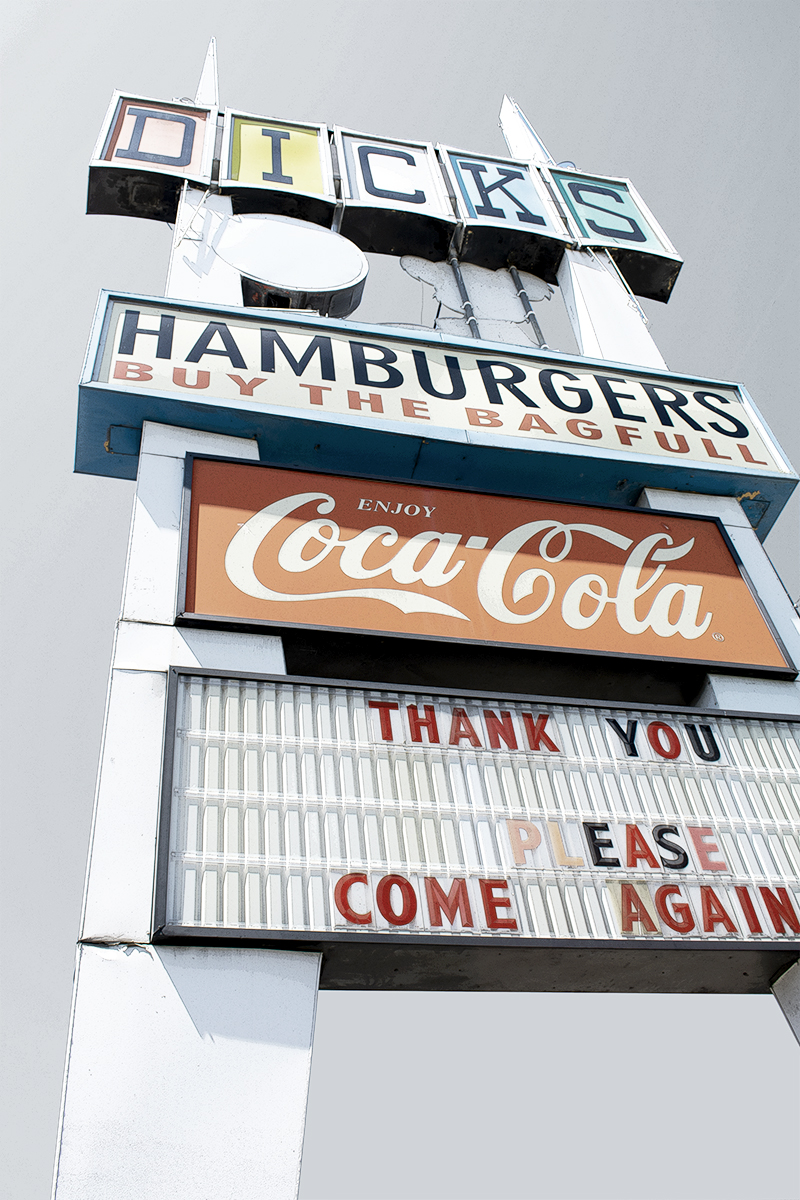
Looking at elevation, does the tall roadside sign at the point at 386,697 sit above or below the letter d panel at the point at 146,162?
below

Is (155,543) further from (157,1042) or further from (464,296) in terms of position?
(464,296)

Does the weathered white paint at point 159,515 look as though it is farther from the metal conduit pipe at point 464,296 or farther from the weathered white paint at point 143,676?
the metal conduit pipe at point 464,296

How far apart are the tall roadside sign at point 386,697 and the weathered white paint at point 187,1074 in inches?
0.5

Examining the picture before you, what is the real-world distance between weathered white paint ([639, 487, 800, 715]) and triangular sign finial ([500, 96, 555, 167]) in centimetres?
773

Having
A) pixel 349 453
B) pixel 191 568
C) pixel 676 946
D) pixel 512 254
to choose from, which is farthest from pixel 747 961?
pixel 512 254

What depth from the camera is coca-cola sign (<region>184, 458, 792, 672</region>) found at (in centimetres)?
627

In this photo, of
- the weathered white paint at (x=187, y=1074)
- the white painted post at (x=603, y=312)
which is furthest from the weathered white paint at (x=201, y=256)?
the weathered white paint at (x=187, y=1074)

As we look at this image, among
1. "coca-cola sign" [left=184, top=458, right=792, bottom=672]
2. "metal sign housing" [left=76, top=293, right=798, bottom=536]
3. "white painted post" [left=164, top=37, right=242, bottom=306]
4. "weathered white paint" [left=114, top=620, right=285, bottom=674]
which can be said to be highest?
"white painted post" [left=164, top=37, right=242, bottom=306]

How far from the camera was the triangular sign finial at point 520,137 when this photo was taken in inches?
583

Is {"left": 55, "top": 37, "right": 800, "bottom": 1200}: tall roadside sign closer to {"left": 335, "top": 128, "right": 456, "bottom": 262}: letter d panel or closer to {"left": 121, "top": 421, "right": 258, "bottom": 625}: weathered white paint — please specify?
{"left": 121, "top": 421, "right": 258, "bottom": 625}: weathered white paint

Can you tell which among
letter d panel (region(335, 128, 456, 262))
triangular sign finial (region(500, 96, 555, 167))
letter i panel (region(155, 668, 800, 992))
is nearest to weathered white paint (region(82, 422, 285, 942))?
letter i panel (region(155, 668, 800, 992))

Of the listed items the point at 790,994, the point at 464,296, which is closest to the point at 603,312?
the point at 464,296

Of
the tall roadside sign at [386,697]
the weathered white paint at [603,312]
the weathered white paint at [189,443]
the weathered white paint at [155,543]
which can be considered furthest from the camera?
the weathered white paint at [603,312]

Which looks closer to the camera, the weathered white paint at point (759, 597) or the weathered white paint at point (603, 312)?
the weathered white paint at point (759, 597)
